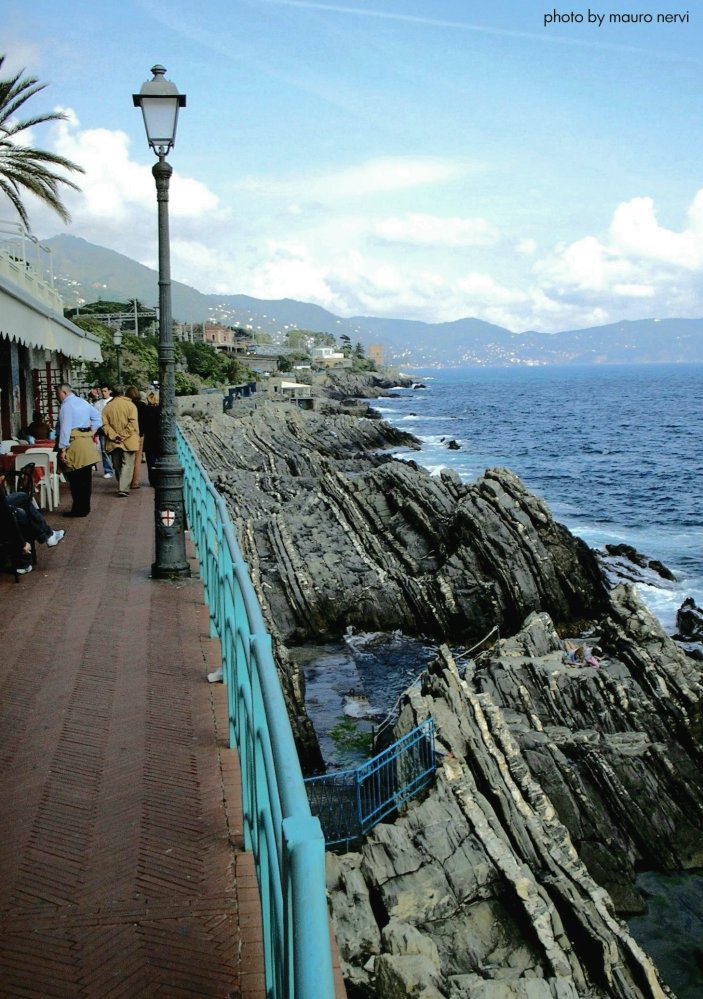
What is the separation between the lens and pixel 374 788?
Answer: 10.2 meters

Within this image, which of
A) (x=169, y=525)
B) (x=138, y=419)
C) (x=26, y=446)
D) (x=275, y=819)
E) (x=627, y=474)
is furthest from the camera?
(x=627, y=474)

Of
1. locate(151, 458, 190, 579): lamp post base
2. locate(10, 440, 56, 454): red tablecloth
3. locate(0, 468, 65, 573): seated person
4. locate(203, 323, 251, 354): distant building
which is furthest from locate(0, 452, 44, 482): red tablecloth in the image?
locate(203, 323, 251, 354): distant building

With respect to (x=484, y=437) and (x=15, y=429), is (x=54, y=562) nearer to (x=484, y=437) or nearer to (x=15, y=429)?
(x=15, y=429)

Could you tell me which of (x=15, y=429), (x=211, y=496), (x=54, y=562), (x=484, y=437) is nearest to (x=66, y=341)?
(x=15, y=429)

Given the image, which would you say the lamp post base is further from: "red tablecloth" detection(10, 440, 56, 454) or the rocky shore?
"red tablecloth" detection(10, 440, 56, 454)

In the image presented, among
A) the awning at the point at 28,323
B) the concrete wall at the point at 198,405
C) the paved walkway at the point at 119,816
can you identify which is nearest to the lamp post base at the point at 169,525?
the paved walkway at the point at 119,816

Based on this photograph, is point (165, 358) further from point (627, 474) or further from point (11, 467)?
point (627, 474)

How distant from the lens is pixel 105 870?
3559 mm

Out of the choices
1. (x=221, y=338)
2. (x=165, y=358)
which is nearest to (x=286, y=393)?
(x=221, y=338)

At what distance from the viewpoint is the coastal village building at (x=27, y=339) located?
10062 mm

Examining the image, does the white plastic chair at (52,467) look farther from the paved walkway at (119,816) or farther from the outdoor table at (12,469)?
the paved walkway at (119,816)

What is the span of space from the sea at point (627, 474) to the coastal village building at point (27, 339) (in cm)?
841

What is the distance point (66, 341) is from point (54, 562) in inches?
273

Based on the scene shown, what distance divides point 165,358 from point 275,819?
6.67 meters
